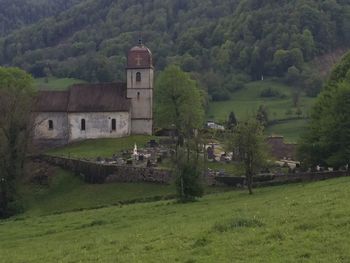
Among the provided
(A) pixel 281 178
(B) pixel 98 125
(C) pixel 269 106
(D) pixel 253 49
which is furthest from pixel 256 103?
(A) pixel 281 178

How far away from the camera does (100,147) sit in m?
72.2

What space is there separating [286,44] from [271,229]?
153m

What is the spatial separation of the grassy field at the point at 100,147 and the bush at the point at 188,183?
23499 mm

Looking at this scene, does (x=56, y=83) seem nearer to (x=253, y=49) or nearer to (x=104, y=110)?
(x=253, y=49)

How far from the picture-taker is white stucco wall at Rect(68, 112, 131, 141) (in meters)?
77.2

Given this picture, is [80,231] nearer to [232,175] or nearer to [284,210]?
[284,210]

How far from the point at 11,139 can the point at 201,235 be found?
35034 mm

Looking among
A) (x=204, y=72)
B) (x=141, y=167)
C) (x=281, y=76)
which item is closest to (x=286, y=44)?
(x=281, y=76)

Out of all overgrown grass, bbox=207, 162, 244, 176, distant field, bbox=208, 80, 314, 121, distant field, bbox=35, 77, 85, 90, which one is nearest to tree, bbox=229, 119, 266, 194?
overgrown grass, bbox=207, 162, 244, 176

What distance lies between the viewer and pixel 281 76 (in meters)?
166

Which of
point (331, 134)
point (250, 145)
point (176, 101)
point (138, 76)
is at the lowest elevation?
point (250, 145)

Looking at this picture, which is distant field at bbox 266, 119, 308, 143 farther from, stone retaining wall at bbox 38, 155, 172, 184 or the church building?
stone retaining wall at bbox 38, 155, 172, 184

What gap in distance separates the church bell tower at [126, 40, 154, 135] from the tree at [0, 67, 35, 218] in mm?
20529

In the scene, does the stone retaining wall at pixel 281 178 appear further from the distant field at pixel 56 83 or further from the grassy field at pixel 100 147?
the distant field at pixel 56 83
